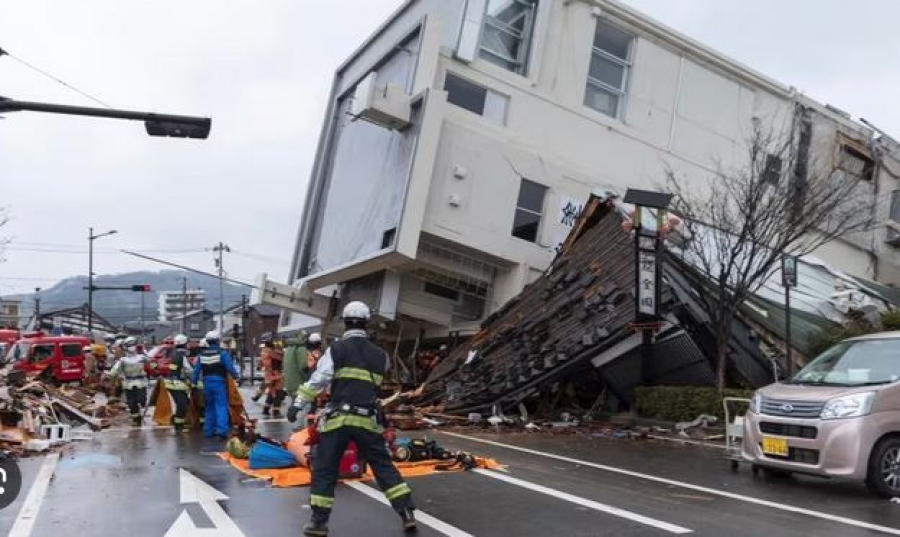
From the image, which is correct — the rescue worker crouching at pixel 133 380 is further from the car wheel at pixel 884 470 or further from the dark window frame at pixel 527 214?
the car wheel at pixel 884 470

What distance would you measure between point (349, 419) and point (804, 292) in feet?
57.9

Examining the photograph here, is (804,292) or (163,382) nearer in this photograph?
(163,382)

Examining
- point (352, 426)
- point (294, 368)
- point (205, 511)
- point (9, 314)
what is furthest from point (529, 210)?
point (9, 314)

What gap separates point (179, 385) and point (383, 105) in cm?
960

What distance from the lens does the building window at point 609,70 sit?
24250 mm

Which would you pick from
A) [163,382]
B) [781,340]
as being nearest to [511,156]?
[781,340]

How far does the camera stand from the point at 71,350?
2769 cm

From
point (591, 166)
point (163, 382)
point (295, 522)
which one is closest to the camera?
point (295, 522)

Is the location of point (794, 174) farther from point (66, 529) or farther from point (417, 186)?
point (66, 529)

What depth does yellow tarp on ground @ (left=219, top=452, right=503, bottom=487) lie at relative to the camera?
8.44m

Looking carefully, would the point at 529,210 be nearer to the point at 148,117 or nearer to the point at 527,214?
the point at 527,214

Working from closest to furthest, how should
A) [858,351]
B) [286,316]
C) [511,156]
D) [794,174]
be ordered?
[858,351]
[794,174]
[511,156]
[286,316]

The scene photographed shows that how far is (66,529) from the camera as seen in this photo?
6523mm

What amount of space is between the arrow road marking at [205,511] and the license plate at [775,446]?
18.9ft
